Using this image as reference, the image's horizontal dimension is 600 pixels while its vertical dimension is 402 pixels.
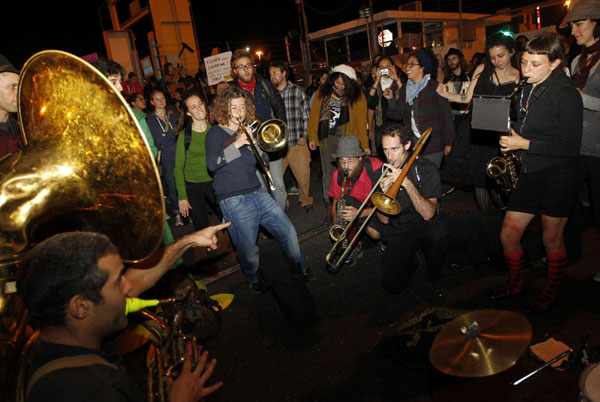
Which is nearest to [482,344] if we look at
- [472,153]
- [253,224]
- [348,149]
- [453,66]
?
[253,224]

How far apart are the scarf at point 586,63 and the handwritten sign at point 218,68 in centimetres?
636

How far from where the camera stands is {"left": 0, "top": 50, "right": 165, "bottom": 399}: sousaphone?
182cm

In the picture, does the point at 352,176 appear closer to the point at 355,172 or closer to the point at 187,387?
the point at 355,172

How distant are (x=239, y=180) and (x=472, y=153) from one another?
9.59 feet

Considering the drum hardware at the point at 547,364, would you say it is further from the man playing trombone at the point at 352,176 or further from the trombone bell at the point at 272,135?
the trombone bell at the point at 272,135

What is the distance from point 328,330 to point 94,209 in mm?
2189

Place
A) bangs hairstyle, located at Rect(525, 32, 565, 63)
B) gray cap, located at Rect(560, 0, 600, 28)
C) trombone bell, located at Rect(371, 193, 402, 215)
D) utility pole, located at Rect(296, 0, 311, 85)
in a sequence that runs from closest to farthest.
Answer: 1. bangs hairstyle, located at Rect(525, 32, 565, 63)
2. gray cap, located at Rect(560, 0, 600, 28)
3. trombone bell, located at Rect(371, 193, 402, 215)
4. utility pole, located at Rect(296, 0, 311, 85)

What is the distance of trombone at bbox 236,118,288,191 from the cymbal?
93.3 inches

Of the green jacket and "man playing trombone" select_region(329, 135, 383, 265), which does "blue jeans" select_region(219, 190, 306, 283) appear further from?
the green jacket

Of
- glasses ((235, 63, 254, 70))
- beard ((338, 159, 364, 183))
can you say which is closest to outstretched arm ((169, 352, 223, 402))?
beard ((338, 159, 364, 183))

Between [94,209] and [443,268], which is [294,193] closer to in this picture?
[443,268]

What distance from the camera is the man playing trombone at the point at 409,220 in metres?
3.58

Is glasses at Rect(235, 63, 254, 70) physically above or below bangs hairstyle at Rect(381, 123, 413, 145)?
above

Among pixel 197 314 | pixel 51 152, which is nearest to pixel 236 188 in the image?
pixel 197 314
